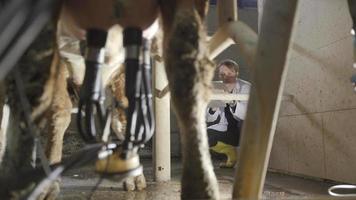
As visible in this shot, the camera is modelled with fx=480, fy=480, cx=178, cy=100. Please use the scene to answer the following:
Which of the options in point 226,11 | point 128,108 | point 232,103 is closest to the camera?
point 128,108

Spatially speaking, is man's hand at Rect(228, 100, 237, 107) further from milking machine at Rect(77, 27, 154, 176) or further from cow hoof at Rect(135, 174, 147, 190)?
milking machine at Rect(77, 27, 154, 176)

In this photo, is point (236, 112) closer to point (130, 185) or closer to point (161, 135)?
point (161, 135)

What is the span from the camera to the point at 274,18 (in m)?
1.10

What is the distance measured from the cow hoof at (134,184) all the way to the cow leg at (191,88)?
3.61 ft

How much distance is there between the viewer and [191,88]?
1.17m

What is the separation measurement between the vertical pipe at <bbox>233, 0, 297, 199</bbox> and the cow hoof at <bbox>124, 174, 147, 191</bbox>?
122cm

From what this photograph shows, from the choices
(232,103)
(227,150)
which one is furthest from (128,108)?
(232,103)

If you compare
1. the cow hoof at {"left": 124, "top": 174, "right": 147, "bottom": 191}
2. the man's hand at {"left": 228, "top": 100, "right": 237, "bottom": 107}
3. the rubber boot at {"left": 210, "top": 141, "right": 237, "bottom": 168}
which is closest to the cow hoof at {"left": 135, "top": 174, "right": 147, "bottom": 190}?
the cow hoof at {"left": 124, "top": 174, "right": 147, "bottom": 191}

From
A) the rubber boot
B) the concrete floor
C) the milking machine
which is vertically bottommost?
the concrete floor

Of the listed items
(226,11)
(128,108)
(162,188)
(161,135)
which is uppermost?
(226,11)

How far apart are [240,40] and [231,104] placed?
2604 mm

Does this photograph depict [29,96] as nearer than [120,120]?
Yes

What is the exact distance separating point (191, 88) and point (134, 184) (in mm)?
1227

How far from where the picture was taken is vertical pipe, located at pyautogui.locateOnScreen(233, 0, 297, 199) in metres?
1.09
